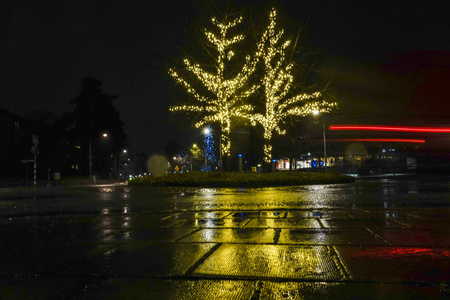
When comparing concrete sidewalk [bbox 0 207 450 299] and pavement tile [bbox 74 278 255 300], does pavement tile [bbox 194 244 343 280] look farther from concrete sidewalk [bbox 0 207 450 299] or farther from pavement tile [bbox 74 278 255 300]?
pavement tile [bbox 74 278 255 300]

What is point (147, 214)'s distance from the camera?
11.3 meters

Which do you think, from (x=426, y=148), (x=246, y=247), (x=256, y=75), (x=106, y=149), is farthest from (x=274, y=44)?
(x=106, y=149)

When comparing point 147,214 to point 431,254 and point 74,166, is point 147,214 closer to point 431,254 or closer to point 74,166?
point 431,254

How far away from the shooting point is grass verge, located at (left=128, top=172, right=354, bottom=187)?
25.2m

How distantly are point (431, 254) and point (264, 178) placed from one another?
2039cm

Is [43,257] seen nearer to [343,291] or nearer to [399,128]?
[343,291]

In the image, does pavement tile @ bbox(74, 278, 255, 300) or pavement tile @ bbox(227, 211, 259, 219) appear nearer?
pavement tile @ bbox(74, 278, 255, 300)

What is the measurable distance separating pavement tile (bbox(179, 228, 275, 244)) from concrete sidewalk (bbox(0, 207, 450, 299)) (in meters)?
0.02

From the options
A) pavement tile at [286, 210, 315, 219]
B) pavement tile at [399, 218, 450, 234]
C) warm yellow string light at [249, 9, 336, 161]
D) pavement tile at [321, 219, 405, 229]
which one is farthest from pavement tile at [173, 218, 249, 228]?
warm yellow string light at [249, 9, 336, 161]

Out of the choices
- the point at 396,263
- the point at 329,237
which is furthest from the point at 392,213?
the point at 396,263

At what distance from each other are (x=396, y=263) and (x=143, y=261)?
127 inches

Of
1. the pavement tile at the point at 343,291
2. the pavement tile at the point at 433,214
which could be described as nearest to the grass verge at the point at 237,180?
the pavement tile at the point at 433,214

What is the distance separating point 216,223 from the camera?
355 inches

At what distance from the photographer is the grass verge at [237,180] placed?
2520 cm
